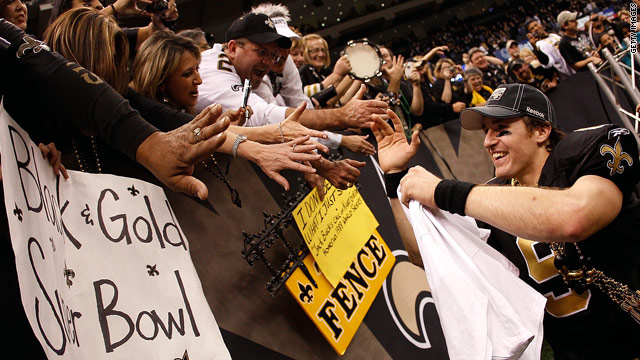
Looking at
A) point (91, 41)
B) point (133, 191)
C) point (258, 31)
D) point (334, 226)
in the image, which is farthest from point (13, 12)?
point (334, 226)

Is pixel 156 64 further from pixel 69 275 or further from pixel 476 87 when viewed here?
pixel 476 87

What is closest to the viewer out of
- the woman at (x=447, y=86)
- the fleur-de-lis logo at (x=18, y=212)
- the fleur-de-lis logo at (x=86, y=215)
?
the fleur-de-lis logo at (x=18, y=212)

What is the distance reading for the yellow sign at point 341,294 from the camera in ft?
9.57

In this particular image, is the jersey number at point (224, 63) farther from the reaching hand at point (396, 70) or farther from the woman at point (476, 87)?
the woman at point (476, 87)

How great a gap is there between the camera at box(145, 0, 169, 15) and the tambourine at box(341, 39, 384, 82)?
1.66m

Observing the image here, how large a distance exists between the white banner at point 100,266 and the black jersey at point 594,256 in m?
1.59

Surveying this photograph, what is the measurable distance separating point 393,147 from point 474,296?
92 centimetres

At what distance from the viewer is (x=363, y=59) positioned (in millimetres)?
4621

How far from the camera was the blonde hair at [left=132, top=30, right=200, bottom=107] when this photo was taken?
2.73m

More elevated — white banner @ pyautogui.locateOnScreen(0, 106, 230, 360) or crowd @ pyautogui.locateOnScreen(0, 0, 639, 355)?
crowd @ pyautogui.locateOnScreen(0, 0, 639, 355)

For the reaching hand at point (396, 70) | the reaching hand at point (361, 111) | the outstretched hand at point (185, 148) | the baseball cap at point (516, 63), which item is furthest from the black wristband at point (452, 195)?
the baseball cap at point (516, 63)

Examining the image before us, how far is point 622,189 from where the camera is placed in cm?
208

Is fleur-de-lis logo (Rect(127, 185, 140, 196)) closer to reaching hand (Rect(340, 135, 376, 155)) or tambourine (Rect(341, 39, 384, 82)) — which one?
reaching hand (Rect(340, 135, 376, 155))

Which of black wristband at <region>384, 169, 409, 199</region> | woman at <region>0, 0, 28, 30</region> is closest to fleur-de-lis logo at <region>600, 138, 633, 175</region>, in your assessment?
black wristband at <region>384, 169, 409, 199</region>
